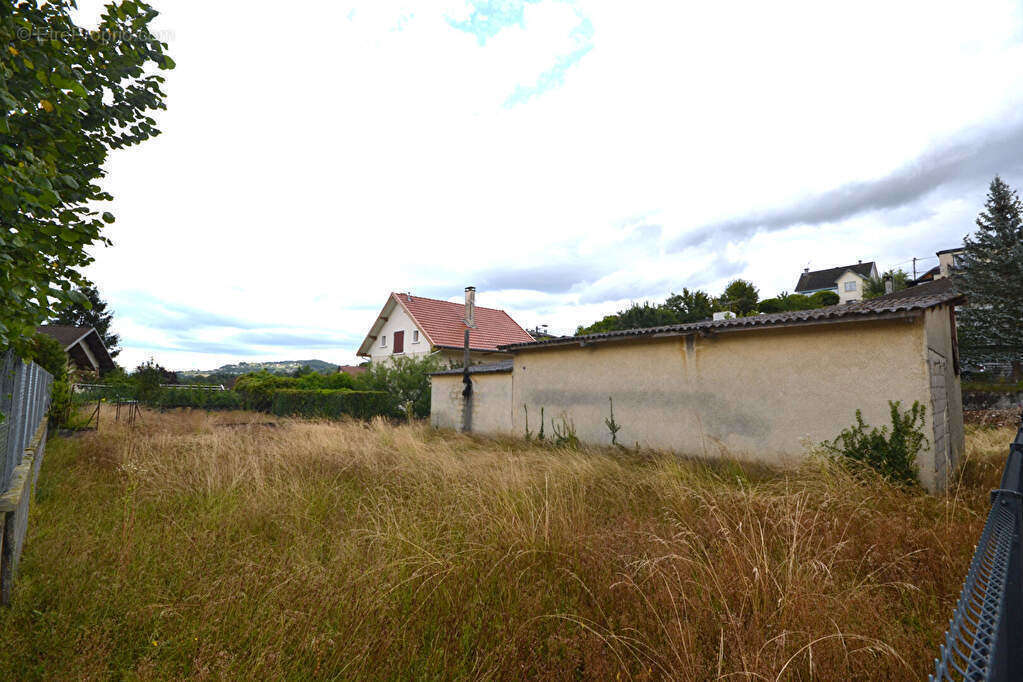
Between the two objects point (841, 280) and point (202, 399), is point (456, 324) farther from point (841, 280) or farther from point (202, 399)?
point (841, 280)

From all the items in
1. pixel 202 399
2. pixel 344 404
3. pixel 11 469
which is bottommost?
pixel 344 404

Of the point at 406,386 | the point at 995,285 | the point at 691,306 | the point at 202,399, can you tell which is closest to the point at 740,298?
the point at 691,306

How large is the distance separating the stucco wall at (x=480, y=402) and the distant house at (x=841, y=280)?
48.8m

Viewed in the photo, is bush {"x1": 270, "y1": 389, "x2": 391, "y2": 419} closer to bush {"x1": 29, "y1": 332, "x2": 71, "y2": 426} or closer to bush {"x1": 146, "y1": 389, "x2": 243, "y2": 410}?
bush {"x1": 146, "y1": 389, "x2": 243, "y2": 410}

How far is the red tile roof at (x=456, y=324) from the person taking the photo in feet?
86.8

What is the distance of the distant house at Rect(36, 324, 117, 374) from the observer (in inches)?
856

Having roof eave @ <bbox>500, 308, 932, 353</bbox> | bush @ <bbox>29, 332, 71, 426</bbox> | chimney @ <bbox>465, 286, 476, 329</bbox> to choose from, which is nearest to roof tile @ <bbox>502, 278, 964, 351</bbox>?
roof eave @ <bbox>500, 308, 932, 353</bbox>

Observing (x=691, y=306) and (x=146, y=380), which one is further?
(x=691, y=306)

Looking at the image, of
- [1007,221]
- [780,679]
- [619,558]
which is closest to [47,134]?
[619,558]

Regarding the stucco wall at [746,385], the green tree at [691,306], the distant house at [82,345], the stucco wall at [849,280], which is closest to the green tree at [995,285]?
the green tree at [691,306]

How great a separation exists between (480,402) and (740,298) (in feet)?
107

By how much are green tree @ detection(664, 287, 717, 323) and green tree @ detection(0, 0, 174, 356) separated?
114ft

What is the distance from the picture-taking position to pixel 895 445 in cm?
675

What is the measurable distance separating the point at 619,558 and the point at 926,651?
1.79 m
